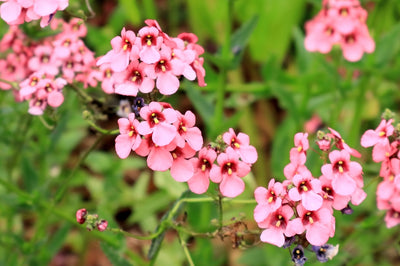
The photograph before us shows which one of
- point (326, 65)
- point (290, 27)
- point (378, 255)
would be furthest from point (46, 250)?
point (290, 27)

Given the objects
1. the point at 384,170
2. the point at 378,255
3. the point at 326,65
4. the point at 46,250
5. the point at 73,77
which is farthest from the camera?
the point at 378,255

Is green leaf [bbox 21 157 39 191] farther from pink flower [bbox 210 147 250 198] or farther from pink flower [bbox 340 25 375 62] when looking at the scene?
pink flower [bbox 340 25 375 62]

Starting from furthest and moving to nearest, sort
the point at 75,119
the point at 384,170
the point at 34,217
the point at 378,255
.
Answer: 1. the point at 34,217
2. the point at 378,255
3. the point at 75,119
4. the point at 384,170

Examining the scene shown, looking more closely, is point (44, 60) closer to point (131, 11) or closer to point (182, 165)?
point (182, 165)

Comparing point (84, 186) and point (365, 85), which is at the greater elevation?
point (365, 85)

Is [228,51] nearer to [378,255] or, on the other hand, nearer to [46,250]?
[46,250]

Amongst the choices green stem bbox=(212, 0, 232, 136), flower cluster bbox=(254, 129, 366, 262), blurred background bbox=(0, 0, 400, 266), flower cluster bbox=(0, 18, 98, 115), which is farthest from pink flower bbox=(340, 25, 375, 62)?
flower cluster bbox=(0, 18, 98, 115)

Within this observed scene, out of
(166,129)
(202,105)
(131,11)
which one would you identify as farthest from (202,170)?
(131,11)

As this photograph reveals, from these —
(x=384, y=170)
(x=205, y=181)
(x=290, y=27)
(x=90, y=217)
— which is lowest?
(x=90, y=217)
